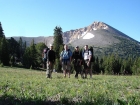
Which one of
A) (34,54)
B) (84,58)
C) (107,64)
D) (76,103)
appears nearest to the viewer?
(76,103)

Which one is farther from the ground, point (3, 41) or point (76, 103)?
point (3, 41)

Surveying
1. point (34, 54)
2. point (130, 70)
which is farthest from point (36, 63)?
point (130, 70)

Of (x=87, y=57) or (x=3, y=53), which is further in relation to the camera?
(x=3, y=53)

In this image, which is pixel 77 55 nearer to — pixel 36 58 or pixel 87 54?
pixel 87 54

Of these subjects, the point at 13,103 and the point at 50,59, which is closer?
the point at 13,103

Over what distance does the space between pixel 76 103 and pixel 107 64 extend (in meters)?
112

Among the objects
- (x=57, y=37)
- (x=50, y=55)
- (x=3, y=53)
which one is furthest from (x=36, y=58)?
(x=50, y=55)

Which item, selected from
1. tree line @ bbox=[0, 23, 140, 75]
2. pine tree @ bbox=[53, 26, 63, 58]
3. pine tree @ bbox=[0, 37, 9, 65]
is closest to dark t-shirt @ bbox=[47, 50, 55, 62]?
tree line @ bbox=[0, 23, 140, 75]

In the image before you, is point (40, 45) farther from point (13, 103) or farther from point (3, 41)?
point (13, 103)

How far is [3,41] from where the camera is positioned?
80.6 m

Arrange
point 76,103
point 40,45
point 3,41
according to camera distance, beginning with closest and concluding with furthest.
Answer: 1. point 76,103
2. point 3,41
3. point 40,45

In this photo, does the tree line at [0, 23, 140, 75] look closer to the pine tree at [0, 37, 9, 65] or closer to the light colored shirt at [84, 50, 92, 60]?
the pine tree at [0, 37, 9, 65]

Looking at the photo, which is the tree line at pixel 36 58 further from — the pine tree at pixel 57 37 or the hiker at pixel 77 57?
the hiker at pixel 77 57

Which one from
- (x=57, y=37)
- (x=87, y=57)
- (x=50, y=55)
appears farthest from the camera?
(x=57, y=37)
